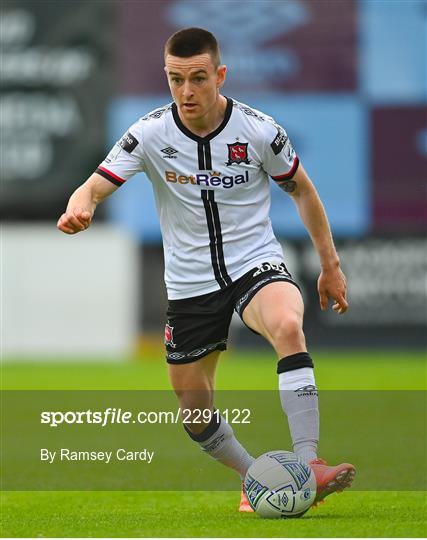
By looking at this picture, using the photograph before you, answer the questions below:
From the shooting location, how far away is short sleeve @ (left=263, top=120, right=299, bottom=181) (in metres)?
6.61

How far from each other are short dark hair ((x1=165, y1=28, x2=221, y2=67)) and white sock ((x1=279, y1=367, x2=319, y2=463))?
63.3 inches

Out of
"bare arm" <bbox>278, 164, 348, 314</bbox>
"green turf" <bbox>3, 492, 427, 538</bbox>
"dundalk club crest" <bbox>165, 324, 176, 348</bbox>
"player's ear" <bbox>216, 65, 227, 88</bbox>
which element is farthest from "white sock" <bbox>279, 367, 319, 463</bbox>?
"player's ear" <bbox>216, 65, 227, 88</bbox>

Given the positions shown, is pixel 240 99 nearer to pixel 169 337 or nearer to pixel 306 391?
pixel 169 337

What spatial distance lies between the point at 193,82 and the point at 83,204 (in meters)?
0.81

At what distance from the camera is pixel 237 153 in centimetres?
663

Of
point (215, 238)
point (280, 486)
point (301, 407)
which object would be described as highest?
point (215, 238)

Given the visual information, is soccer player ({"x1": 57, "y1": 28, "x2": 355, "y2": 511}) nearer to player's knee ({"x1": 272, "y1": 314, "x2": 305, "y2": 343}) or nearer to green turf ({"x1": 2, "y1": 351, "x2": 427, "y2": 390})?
player's knee ({"x1": 272, "y1": 314, "x2": 305, "y2": 343})

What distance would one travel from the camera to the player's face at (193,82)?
642 centimetres

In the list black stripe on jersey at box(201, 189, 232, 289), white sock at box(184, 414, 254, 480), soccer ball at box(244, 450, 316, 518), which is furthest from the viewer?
white sock at box(184, 414, 254, 480)

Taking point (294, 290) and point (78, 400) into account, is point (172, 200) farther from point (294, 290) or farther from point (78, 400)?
point (78, 400)

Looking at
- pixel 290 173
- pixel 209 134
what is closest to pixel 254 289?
pixel 290 173

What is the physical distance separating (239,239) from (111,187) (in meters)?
0.70

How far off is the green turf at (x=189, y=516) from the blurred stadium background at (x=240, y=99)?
12.9 meters

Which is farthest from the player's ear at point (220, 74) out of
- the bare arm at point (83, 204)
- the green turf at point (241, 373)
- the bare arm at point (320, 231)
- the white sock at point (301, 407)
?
the green turf at point (241, 373)
